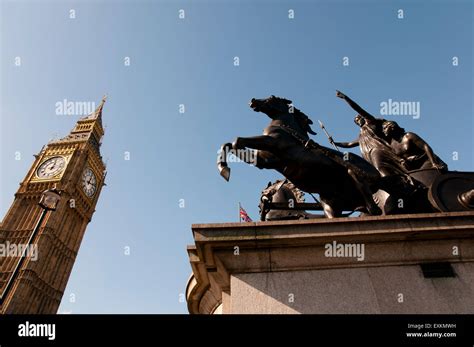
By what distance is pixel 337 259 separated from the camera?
4.16 m

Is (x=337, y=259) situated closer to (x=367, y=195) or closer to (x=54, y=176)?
(x=367, y=195)

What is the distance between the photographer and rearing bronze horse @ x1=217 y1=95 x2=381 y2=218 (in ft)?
17.8

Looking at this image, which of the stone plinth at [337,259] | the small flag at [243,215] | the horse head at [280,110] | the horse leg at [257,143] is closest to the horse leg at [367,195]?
the stone plinth at [337,259]

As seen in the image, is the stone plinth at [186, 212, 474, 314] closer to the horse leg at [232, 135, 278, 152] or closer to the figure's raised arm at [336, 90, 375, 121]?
the horse leg at [232, 135, 278, 152]

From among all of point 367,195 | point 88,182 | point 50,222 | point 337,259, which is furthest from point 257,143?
point 88,182

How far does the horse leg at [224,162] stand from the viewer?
5.35 metres

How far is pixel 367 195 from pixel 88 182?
6832cm

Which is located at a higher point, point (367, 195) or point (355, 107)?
point (355, 107)

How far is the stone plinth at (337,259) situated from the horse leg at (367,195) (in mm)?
949

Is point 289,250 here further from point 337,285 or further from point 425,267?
point 425,267

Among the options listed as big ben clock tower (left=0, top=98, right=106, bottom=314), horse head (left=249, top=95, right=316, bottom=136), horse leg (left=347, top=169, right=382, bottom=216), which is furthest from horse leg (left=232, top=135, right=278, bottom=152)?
big ben clock tower (left=0, top=98, right=106, bottom=314)

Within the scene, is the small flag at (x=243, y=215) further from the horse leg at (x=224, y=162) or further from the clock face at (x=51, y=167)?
the clock face at (x=51, y=167)

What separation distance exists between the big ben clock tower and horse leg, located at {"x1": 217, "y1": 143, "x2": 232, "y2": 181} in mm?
50893
